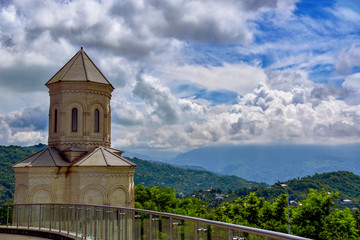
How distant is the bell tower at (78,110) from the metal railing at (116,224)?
38.2 ft

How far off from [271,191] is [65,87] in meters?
124

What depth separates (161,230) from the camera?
7.35 meters

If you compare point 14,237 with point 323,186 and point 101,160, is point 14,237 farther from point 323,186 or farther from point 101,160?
point 323,186

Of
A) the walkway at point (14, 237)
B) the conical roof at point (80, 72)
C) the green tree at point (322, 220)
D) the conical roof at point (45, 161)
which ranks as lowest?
the green tree at point (322, 220)

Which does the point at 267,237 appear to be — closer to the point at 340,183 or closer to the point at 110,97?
the point at 110,97

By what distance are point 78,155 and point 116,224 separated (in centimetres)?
1784

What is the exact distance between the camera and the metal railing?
5498 mm

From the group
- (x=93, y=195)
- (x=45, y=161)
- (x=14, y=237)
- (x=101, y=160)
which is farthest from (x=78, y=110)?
(x=14, y=237)

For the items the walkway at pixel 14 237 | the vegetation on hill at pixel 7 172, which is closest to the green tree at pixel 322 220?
the walkway at pixel 14 237

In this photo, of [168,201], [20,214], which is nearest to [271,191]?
[168,201]

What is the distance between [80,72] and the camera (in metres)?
28.1

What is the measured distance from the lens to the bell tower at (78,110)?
27.1 meters

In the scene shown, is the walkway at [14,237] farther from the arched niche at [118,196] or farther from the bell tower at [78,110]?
the bell tower at [78,110]

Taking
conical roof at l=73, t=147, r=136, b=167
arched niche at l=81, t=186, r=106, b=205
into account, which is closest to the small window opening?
conical roof at l=73, t=147, r=136, b=167
